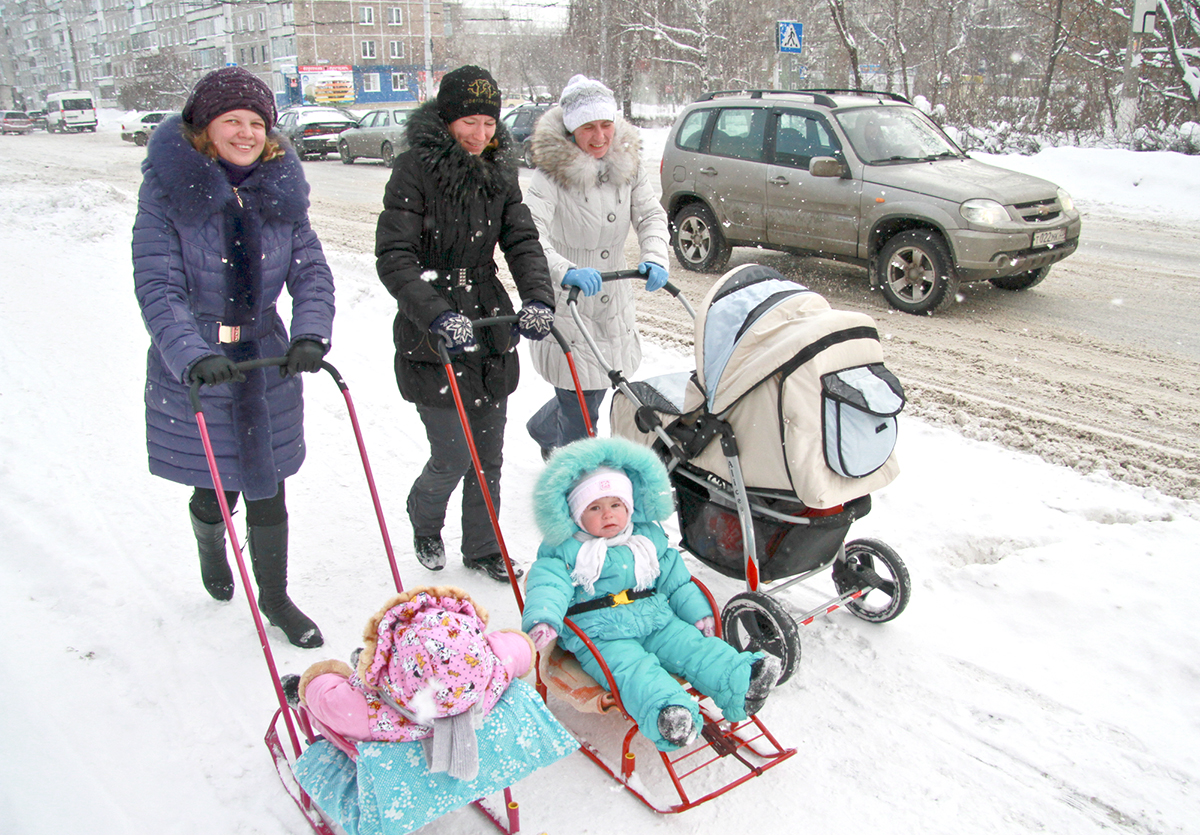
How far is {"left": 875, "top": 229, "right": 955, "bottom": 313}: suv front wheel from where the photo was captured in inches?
304

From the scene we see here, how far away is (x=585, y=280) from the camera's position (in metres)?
3.51

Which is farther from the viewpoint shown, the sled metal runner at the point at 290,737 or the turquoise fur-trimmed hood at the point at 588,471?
the turquoise fur-trimmed hood at the point at 588,471

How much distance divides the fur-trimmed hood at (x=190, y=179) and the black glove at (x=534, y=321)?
958mm

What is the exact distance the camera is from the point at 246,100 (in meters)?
2.71

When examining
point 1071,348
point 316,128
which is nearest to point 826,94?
point 1071,348

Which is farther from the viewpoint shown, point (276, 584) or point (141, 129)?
point (141, 129)

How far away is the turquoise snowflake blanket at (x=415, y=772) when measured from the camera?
212 cm

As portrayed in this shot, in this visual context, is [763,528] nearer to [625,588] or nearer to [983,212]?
[625,588]

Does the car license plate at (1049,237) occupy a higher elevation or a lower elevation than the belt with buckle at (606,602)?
higher

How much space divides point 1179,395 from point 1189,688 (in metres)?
3.63

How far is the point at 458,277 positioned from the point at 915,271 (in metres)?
5.88

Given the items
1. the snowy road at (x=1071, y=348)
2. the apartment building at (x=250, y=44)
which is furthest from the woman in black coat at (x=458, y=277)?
the apartment building at (x=250, y=44)

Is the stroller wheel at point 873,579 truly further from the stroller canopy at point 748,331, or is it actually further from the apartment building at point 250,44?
the apartment building at point 250,44

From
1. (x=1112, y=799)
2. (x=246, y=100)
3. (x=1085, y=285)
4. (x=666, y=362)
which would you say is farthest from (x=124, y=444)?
(x=1085, y=285)
